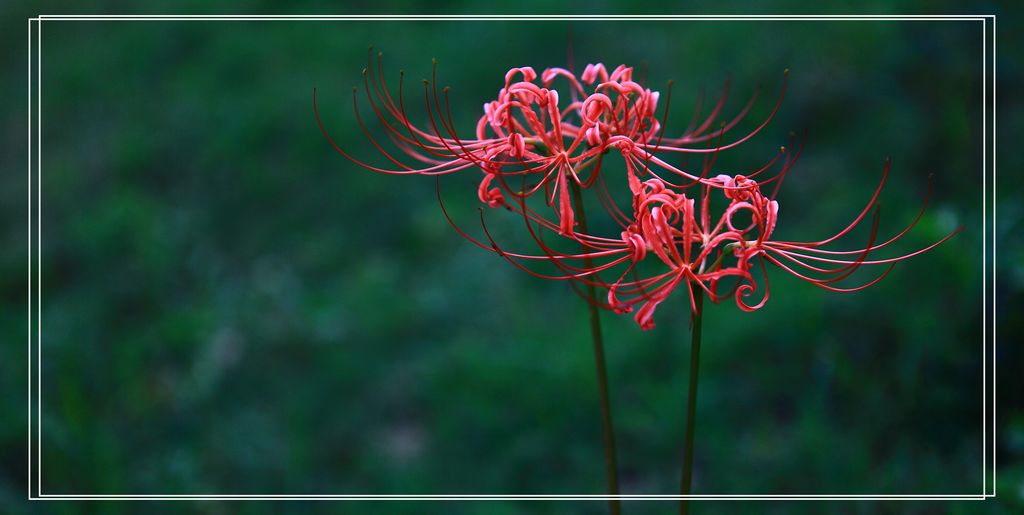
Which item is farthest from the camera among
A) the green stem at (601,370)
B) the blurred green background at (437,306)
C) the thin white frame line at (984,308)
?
the blurred green background at (437,306)

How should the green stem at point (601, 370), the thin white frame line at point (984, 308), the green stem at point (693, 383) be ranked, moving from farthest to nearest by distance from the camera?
1. the thin white frame line at point (984, 308)
2. the green stem at point (601, 370)
3. the green stem at point (693, 383)

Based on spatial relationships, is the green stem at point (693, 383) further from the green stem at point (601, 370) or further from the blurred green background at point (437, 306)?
the blurred green background at point (437, 306)

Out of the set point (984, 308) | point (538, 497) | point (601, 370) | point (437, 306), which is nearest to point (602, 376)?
point (601, 370)

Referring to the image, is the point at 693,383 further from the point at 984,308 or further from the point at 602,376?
the point at 984,308

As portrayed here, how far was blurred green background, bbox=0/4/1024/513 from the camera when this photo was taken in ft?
9.40

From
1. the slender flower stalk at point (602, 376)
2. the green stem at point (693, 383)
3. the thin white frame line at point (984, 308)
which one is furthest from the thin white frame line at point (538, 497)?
the green stem at point (693, 383)

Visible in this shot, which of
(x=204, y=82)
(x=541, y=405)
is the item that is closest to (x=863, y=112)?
(x=541, y=405)

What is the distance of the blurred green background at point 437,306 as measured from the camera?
113 inches

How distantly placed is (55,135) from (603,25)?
10.3ft

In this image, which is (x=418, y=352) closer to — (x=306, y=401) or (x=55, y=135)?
(x=306, y=401)

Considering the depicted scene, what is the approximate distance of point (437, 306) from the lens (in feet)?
12.2

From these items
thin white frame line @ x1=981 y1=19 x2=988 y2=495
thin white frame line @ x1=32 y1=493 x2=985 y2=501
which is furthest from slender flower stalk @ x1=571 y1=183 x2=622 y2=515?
thin white frame line @ x1=981 y1=19 x2=988 y2=495

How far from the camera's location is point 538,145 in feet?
4.86

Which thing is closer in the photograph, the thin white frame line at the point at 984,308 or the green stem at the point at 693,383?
the green stem at the point at 693,383
